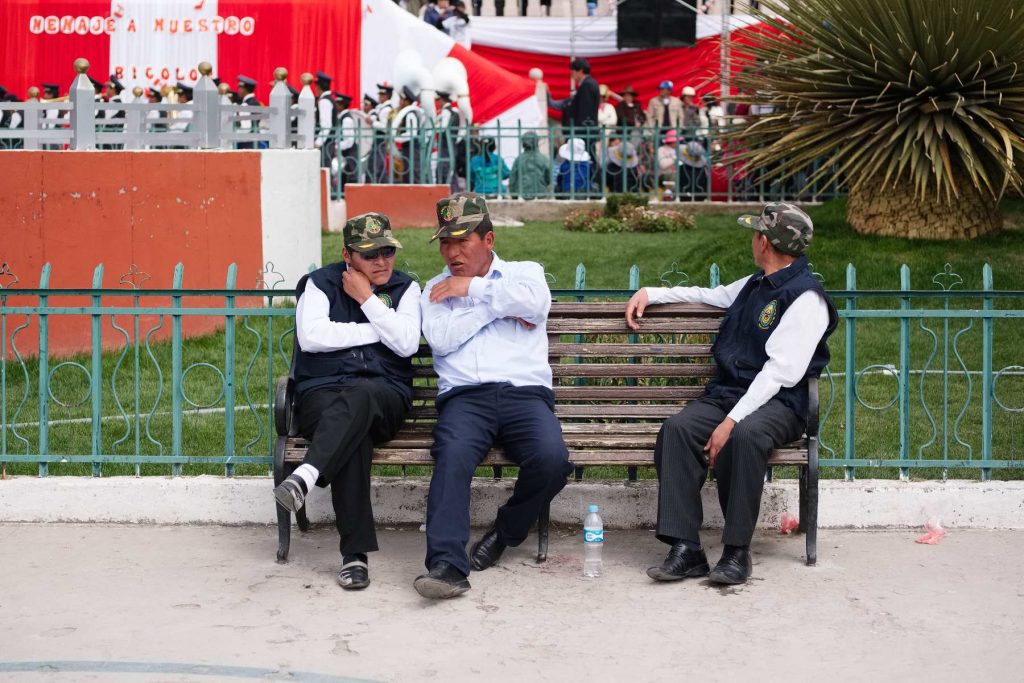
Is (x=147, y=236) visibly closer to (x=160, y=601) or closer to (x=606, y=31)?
(x=160, y=601)

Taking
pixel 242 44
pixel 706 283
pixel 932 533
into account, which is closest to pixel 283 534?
pixel 932 533

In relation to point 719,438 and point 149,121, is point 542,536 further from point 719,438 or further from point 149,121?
point 149,121

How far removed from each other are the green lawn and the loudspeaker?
28.2 feet

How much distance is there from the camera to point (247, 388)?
7625 mm

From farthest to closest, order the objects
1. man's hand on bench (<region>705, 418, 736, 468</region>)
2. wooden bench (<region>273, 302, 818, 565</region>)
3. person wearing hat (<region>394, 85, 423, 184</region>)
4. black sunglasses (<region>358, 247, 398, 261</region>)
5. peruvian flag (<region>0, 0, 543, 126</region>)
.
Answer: peruvian flag (<region>0, 0, 543, 126</region>)
person wearing hat (<region>394, 85, 423, 184</region>)
black sunglasses (<region>358, 247, 398, 261</region>)
wooden bench (<region>273, 302, 818, 565</region>)
man's hand on bench (<region>705, 418, 736, 468</region>)

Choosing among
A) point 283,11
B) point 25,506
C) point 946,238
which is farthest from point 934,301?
point 283,11

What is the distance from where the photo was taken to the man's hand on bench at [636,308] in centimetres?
636

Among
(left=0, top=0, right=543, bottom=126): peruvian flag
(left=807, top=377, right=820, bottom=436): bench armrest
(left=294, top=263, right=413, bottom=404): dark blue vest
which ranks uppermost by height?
(left=0, top=0, right=543, bottom=126): peruvian flag

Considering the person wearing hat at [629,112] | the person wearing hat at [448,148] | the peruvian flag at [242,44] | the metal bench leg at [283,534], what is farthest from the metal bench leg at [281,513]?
the peruvian flag at [242,44]

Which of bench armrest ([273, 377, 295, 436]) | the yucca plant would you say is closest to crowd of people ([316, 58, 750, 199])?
the yucca plant

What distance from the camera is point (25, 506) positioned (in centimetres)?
646

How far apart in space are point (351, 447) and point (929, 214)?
315 inches

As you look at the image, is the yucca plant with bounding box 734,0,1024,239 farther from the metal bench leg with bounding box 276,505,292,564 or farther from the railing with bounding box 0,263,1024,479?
the metal bench leg with bounding box 276,505,292,564

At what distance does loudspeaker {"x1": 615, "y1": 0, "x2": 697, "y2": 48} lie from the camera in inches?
931
